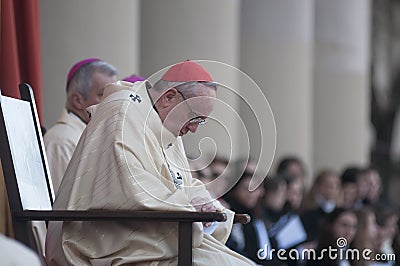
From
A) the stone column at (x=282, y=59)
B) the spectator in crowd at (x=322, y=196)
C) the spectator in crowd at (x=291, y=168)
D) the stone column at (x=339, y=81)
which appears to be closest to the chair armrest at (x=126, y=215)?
the spectator in crowd at (x=322, y=196)

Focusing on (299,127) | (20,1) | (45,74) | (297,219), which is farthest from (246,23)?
(20,1)

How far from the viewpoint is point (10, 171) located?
5.20 meters

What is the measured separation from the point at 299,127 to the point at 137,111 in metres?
8.54

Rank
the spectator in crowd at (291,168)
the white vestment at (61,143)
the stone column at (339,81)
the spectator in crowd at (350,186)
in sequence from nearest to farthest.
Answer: the white vestment at (61,143)
the spectator in crowd at (291,168)
the spectator in crowd at (350,186)
the stone column at (339,81)

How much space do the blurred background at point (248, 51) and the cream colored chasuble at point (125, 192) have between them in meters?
0.25

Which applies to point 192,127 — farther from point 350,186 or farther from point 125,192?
point 350,186

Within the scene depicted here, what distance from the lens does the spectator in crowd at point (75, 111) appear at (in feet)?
20.7

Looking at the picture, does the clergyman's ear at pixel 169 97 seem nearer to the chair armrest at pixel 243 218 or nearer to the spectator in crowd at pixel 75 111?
the chair armrest at pixel 243 218

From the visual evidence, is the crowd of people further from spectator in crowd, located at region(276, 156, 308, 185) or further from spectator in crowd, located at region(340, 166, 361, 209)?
spectator in crowd, located at region(340, 166, 361, 209)

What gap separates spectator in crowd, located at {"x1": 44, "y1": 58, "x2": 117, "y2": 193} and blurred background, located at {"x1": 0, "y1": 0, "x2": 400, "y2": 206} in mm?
431

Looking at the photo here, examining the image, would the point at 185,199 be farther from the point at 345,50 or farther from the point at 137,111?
the point at 345,50

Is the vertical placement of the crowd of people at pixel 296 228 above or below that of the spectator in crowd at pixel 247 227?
below

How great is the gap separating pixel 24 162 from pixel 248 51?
324 inches

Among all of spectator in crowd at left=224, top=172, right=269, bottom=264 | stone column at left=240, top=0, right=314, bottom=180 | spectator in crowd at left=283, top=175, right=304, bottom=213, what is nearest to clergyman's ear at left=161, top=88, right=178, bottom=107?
spectator in crowd at left=224, top=172, right=269, bottom=264
